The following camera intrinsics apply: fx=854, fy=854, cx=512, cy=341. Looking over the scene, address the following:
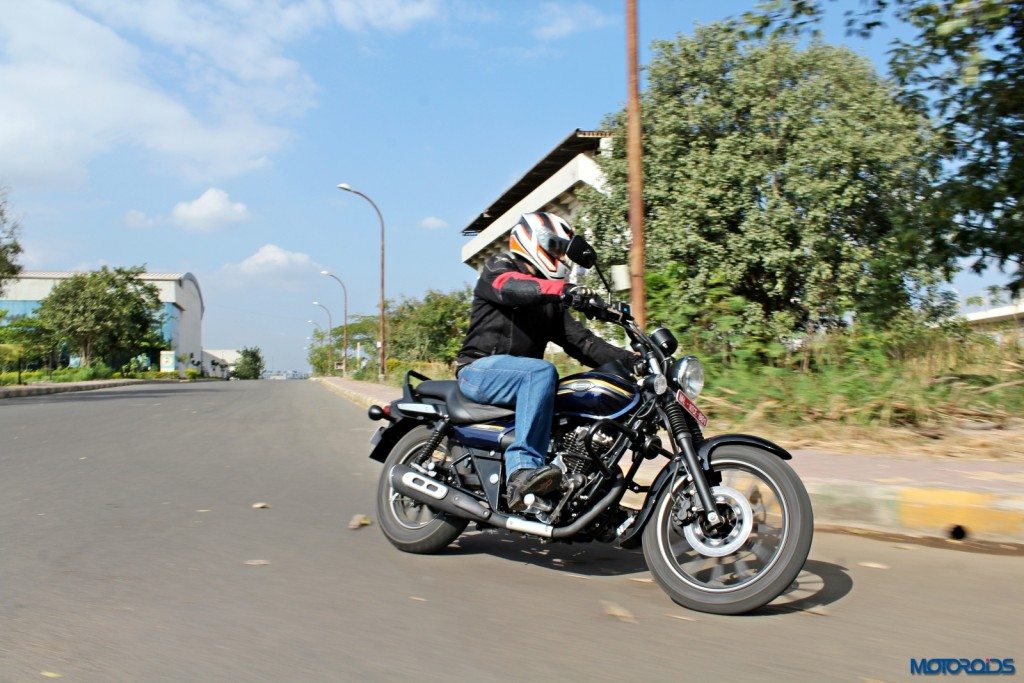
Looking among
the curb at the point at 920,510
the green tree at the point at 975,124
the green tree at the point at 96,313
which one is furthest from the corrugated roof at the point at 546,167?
the green tree at the point at 96,313

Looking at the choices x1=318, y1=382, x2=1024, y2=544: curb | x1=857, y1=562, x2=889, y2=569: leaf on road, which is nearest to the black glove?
x1=857, y1=562, x2=889, y2=569: leaf on road

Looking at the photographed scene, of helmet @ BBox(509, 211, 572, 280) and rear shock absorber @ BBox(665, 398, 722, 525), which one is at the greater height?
helmet @ BBox(509, 211, 572, 280)

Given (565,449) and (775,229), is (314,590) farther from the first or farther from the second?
(775,229)

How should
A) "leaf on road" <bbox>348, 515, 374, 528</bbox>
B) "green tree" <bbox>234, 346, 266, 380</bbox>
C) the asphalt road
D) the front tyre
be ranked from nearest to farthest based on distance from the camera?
the asphalt road
the front tyre
"leaf on road" <bbox>348, 515, 374, 528</bbox>
"green tree" <bbox>234, 346, 266, 380</bbox>

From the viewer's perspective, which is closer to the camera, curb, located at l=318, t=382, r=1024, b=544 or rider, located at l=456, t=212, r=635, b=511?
rider, located at l=456, t=212, r=635, b=511

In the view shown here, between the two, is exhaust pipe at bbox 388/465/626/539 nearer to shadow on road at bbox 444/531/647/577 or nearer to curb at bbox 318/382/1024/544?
shadow on road at bbox 444/531/647/577

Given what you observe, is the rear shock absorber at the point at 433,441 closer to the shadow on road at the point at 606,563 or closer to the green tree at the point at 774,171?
the shadow on road at the point at 606,563

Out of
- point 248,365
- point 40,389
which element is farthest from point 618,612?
point 248,365

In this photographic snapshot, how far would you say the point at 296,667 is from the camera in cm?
294

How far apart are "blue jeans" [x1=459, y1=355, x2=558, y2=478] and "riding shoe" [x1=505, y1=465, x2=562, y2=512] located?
42 mm

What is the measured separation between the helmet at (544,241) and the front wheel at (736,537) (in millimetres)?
1250

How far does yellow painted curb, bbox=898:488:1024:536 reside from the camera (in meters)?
4.96

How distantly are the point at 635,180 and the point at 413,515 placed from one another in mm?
5512

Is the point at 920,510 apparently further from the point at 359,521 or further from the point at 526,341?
the point at 359,521
